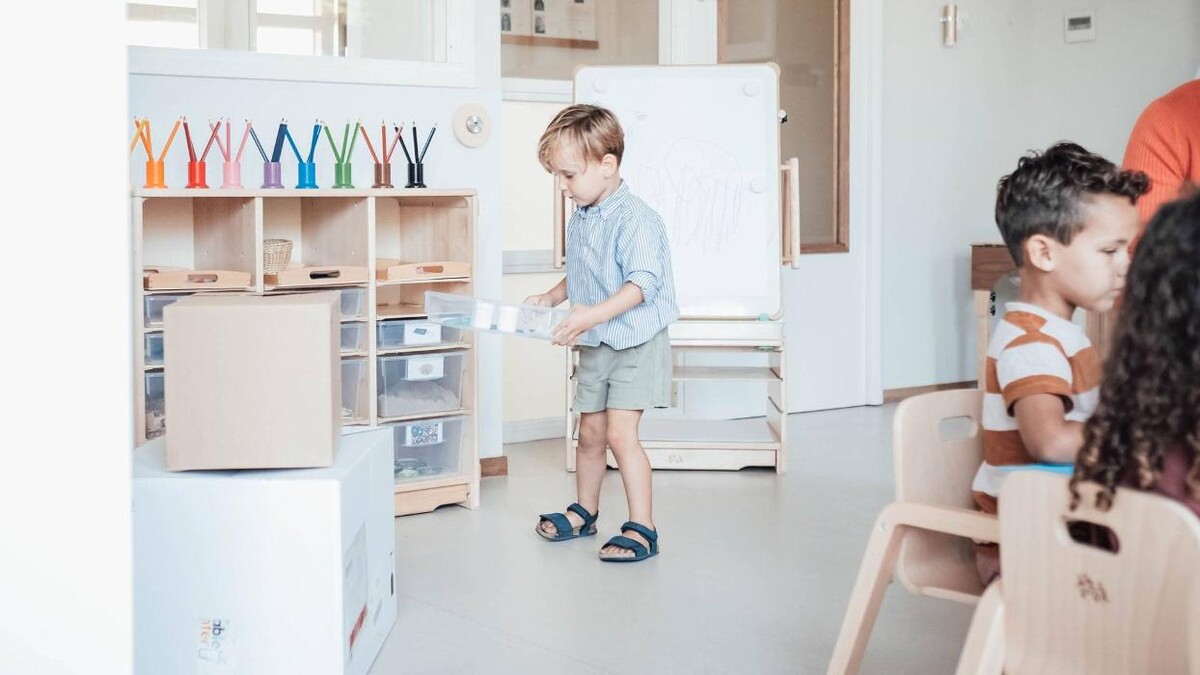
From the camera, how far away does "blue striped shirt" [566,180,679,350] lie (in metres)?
2.77

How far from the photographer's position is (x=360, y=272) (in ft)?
10.3

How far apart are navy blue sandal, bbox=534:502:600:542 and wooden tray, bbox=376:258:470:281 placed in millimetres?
646

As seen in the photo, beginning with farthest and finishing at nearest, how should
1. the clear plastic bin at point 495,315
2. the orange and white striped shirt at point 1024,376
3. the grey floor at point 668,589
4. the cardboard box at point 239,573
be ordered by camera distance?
the clear plastic bin at point 495,315
the grey floor at point 668,589
the cardboard box at point 239,573
the orange and white striped shirt at point 1024,376

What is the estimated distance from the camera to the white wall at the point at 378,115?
3.20 metres

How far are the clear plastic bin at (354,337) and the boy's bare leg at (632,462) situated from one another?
673 mm

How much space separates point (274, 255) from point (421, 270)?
0.36m

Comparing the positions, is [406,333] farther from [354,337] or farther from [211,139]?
[211,139]

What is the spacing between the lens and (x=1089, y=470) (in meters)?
1.23

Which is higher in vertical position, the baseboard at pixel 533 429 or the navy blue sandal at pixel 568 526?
the baseboard at pixel 533 429

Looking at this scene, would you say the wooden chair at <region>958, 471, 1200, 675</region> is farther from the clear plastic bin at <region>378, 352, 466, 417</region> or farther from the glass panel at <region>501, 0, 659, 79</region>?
the glass panel at <region>501, 0, 659, 79</region>

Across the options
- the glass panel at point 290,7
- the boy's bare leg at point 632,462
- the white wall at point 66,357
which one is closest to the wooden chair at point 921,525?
the white wall at point 66,357

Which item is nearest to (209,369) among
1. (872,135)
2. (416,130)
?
(416,130)

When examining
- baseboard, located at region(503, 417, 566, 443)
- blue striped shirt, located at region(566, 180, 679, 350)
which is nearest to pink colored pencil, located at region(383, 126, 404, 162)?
blue striped shirt, located at region(566, 180, 679, 350)

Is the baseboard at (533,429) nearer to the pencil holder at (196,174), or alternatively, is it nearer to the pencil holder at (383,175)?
the pencil holder at (383,175)
